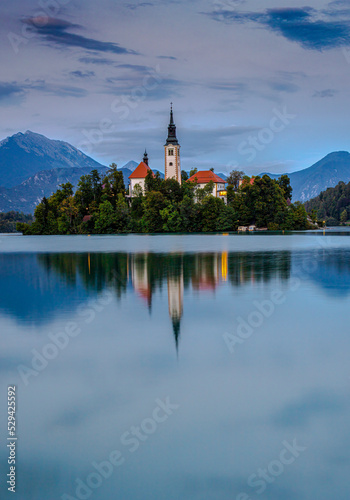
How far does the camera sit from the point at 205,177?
409 feet

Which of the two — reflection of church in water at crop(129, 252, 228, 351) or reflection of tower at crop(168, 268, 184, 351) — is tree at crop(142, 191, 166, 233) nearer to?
reflection of church in water at crop(129, 252, 228, 351)

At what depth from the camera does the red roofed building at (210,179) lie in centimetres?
12100

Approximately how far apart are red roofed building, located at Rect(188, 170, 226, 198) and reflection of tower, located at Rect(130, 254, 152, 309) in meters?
91.5

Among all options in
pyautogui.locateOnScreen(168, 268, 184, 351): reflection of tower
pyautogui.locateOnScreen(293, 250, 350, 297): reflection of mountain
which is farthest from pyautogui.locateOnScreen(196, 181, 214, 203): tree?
pyautogui.locateOnScreen(168, 268, 184, 351): reflection of tower

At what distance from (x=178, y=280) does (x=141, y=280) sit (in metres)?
1.71

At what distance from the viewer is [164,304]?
15820 mm

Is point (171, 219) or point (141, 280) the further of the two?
point (171, 219)

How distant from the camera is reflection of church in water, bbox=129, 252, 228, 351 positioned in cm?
1507

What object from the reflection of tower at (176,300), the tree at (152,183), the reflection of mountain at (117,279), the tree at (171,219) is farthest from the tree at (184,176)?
the reflection of tower at (176,300)

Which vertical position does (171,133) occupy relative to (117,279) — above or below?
above

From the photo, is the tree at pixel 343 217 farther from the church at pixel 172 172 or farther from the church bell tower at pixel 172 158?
the church bell tower at pixel 172 158

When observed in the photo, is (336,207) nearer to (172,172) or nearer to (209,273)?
(172,172)

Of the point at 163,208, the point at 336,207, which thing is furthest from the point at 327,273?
the point at 336,207

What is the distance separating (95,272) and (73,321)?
1251 centimetres
